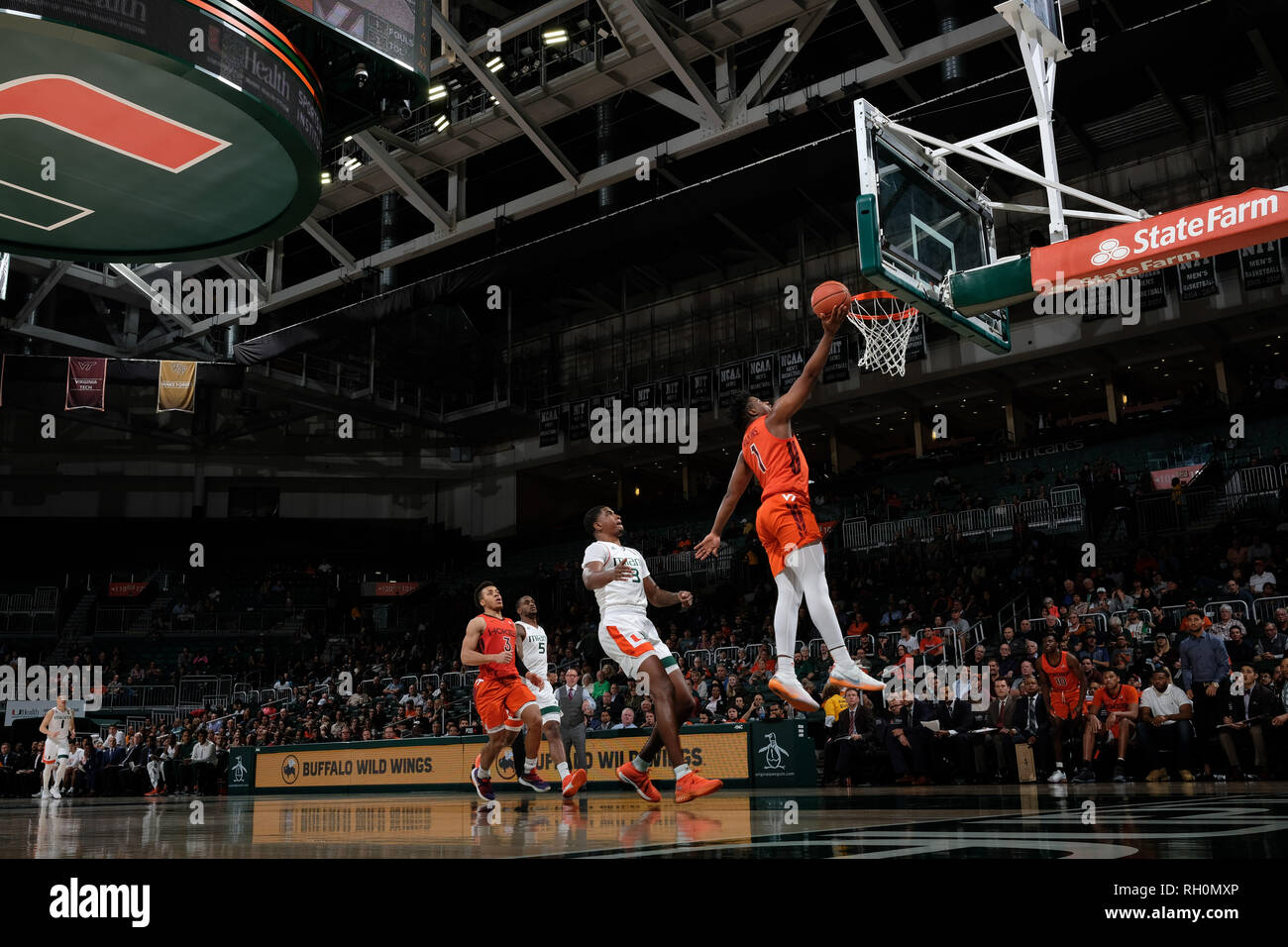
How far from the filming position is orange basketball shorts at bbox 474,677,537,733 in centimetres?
941

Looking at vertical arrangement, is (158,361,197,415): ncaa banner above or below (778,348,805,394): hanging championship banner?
above

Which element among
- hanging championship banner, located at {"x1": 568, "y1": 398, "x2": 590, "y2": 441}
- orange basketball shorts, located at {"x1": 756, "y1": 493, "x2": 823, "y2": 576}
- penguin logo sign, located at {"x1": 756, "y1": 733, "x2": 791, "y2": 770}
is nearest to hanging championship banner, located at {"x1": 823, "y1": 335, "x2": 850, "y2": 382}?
hanging championship banner, located at {"x1": 568, "y1": 398, "x2": 590, "y2": 441}

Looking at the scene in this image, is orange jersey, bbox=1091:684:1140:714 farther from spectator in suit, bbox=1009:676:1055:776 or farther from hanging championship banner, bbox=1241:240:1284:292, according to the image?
hanging championship banner, bbox=1241:240:1284:292

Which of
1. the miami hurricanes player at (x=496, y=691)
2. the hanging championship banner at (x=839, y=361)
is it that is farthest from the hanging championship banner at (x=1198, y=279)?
the miami hurricanes player at (x=496, y=691)

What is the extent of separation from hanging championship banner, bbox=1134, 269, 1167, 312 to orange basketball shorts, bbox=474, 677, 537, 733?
19.8 meters

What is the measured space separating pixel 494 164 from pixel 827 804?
2290 centimetres

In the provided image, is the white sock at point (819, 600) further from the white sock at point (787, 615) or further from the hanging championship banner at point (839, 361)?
the hanging championship banner at point (839, 361)

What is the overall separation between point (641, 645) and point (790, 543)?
5.09 feet

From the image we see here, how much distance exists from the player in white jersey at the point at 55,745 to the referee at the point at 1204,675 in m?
18.8

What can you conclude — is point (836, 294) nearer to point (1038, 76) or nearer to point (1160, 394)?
point (1038, 76)

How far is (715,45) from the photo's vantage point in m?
19.6

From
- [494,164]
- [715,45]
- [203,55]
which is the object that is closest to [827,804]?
[203,55]

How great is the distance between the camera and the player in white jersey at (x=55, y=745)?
767 inches

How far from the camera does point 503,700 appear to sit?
30.9 ft
